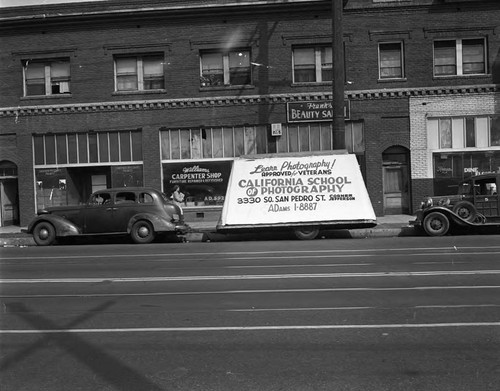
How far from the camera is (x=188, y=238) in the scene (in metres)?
18.4

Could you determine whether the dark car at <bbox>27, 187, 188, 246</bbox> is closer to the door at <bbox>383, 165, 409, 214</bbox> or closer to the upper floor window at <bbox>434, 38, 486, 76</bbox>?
the door at <bbox>383, 165, 409, 214</bbox>

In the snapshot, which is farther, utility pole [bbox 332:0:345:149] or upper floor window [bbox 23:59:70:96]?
upper floor window [bbox 23:59:70:96]

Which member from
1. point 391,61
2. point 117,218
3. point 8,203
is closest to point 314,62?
point 391,61

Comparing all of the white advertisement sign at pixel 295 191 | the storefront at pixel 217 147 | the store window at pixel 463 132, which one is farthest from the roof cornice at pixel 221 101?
the white advertisement sign at pixel 295 191

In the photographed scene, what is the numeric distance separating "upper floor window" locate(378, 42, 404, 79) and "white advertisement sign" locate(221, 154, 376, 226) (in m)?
7.45

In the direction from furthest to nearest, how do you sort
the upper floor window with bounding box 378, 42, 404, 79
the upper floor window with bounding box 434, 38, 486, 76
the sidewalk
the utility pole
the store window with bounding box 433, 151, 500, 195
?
the upper floor window with bounding box 378, 42, 404, 79 < the upper floor window with bounding box 434, 38, 486, 76 < the store window with bounding box 433, 151, 500, 195 < the utility pole < the sidewalk

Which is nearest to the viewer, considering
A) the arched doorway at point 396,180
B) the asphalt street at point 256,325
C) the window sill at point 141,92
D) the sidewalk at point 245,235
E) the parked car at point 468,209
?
the asphalt street at point 256,325

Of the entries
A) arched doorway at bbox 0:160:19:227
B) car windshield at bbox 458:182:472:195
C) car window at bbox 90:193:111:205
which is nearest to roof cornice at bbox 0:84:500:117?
arched doorway at bbox 0:160:19:227

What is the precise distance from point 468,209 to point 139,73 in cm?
1443

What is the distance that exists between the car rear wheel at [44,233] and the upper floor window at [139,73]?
8.14m

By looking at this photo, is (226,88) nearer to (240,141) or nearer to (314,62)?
(240,141)

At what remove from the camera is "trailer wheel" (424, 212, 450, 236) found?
16688mm

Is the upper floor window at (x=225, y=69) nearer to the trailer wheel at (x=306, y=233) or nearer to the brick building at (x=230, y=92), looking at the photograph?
the brick building at (x=230, y=92)

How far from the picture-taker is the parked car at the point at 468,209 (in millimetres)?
16438
